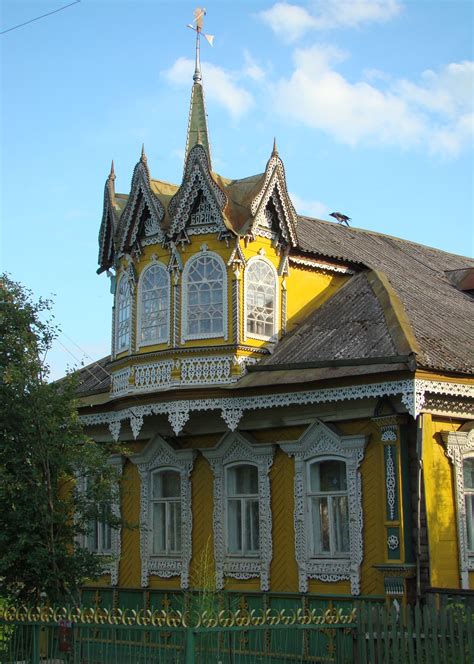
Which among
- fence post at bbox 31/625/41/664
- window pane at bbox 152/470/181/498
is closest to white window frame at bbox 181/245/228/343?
window pane at bbox 152/470/181/498

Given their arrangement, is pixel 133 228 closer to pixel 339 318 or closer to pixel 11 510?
pixel 339 318

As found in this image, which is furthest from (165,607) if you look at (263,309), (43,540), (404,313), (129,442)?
(404,313)

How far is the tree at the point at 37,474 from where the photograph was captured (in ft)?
46.6

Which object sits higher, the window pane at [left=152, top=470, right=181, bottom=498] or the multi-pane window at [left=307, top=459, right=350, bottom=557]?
the window pane at [left=152, top=470, right=181, bottom=498]

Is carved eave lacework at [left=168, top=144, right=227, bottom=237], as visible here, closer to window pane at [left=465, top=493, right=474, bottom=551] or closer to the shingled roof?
the shingled roof

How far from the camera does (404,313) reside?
54.8 feet

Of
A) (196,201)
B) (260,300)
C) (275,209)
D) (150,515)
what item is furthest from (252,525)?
(196,201)

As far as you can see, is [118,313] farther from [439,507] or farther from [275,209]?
[439,507]

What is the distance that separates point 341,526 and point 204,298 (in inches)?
194

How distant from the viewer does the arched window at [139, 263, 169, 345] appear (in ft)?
60.0

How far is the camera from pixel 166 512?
1908 centimetres

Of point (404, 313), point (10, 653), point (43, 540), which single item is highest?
point (404, 313)

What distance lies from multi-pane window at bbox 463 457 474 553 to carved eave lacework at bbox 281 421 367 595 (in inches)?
74.3

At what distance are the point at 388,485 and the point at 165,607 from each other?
5.72 m
